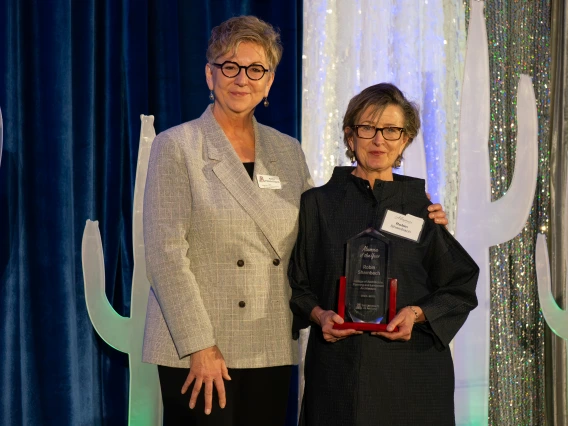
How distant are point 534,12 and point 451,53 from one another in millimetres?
498

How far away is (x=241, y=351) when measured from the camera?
5.53 feet

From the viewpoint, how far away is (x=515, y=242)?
3207 mm

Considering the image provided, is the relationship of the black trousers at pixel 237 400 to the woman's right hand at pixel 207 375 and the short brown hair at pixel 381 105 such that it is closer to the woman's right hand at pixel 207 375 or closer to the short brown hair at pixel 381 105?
the woman's right hand at pixel 207 375

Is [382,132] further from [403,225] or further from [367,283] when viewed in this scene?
[367,283]

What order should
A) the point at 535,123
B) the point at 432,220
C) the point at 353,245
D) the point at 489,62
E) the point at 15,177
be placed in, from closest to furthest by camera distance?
1. the point at 353,245
2. the point at 432,220
3. the point at 15,177
4. the point at 535,123
5. the point at 489,62

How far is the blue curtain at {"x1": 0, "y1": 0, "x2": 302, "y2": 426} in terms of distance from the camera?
98.3 inches

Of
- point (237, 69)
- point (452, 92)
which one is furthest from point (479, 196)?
point (237, 69)

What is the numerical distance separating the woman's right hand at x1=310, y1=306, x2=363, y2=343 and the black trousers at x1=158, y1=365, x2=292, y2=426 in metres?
0.24

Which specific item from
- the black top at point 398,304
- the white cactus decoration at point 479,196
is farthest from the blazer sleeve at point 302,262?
the white cactus decoration at point 479,196

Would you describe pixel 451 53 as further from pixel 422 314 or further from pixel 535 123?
pixel 422 314

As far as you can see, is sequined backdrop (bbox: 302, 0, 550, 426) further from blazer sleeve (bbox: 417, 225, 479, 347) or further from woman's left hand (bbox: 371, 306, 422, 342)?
woman's left hand (bbox: 371, 306, 422, 342)

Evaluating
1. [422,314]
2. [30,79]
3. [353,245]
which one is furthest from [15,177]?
[422,314]

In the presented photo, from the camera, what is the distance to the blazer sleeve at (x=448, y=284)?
1626 mm

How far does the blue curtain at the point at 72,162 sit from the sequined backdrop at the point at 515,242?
143 centimetres
